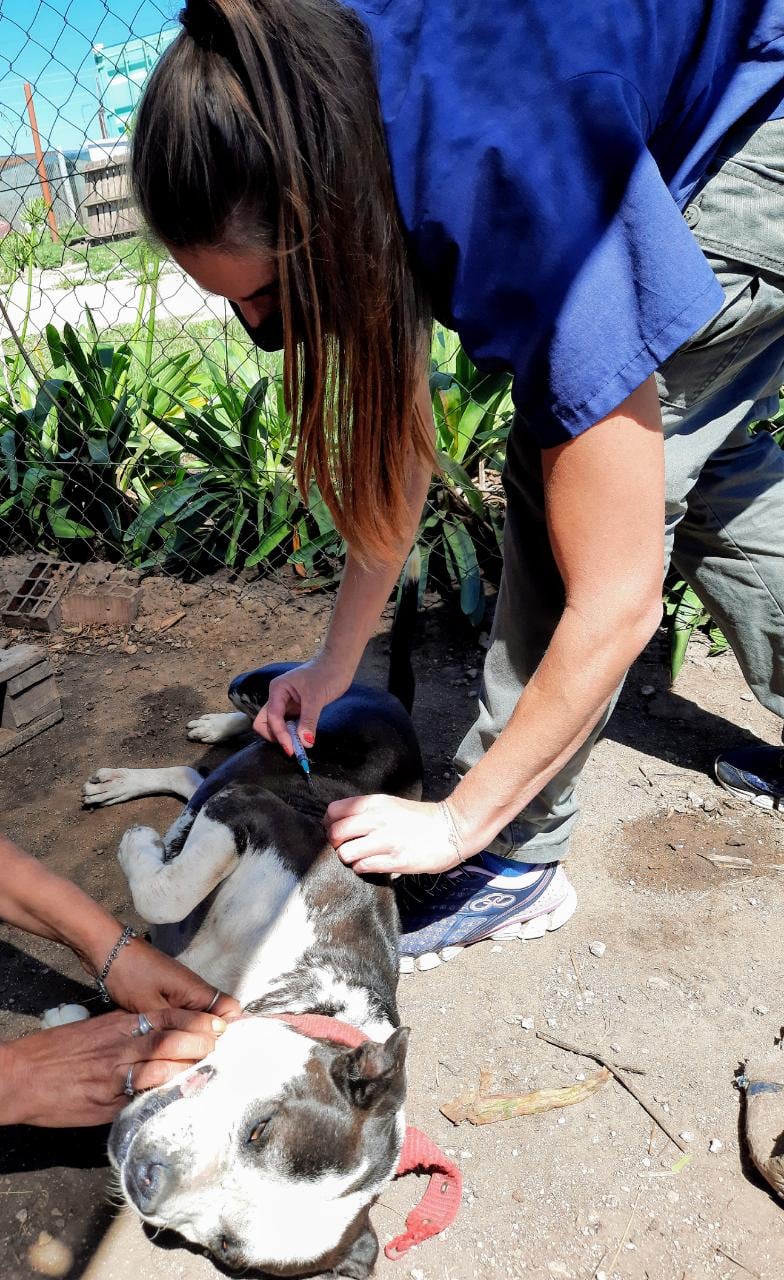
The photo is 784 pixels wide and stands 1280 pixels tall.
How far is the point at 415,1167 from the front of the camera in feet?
7.22

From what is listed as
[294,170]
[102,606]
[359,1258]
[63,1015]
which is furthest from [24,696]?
Answer: [294,170]

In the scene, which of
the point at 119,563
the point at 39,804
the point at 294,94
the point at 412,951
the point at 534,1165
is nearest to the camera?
the point at 294,94

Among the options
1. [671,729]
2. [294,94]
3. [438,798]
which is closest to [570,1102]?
[438,798]

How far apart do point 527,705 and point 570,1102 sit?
49.7 inches

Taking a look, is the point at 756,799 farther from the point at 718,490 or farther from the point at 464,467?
the point at 464,467

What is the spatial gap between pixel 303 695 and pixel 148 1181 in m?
1.22

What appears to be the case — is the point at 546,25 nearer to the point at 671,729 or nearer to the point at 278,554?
the point at 671,729

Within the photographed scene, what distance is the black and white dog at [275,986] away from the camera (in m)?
1.80

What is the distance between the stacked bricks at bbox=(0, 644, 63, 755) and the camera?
→ 3.49m

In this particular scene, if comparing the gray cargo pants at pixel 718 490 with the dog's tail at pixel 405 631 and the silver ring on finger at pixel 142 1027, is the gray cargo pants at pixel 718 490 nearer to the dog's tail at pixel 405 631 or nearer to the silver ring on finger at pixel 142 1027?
the dog's tail at pixel 405 631

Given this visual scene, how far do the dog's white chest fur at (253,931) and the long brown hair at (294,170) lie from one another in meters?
1.50

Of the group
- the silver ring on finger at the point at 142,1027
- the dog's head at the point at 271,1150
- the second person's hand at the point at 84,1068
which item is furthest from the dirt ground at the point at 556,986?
the silver ring on finger at the point at 142,1027

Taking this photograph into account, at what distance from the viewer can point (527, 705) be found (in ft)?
5.82

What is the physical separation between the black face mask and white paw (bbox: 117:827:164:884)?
5.24ft
